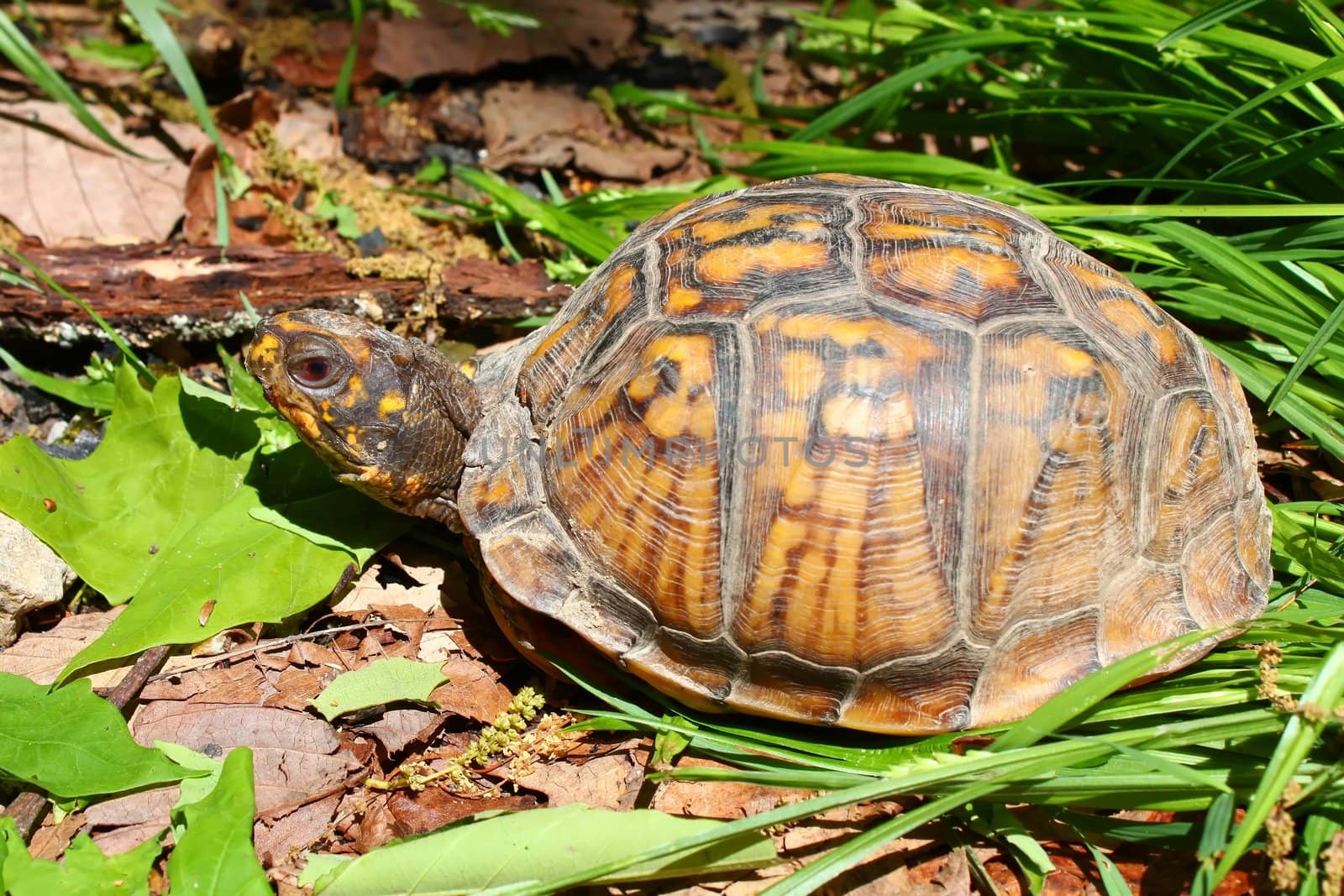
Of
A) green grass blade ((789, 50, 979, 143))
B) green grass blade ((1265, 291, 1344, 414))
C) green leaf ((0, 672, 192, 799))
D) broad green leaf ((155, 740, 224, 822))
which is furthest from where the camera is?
green grass blade ((789, 50, 979, 143))

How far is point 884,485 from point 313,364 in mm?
1464

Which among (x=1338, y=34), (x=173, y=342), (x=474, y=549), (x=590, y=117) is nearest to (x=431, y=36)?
(x=590, y=117)

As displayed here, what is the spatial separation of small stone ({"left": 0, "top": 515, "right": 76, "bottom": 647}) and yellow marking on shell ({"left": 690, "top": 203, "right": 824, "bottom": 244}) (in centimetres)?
192

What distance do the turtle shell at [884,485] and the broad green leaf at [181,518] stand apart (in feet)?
1.88

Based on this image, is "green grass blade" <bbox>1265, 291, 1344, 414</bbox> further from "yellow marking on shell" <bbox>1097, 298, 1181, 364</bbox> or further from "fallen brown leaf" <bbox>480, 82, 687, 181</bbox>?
"fallen brown leaf" <bbox>480, 82, 687, 181</bbox>

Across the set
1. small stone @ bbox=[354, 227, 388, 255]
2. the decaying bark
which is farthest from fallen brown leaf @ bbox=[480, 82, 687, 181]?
the decaying bark

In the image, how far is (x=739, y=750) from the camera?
2.19 m

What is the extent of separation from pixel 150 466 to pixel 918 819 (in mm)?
2262

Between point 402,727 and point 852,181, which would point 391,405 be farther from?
point 852,181

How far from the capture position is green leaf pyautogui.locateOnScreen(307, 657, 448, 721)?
2.32m

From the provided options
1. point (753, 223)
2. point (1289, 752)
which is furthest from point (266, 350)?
point (1289, 752)

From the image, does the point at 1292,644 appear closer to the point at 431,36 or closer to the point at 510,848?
the point at 510,848

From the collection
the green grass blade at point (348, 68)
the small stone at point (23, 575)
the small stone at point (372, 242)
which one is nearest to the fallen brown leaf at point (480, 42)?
the green grass blade at point (348, 68)

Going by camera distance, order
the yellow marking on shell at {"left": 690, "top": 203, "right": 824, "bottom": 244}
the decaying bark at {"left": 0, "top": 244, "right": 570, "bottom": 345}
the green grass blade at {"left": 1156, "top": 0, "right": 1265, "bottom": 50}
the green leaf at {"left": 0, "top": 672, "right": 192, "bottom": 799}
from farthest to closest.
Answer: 1. the decaying bark at {"left": 0, "top": 244, "right": 570, "bottom": 345}
2. the green grass blade at {"left": 1156, "top": 0, "right": 1265, "bottom": 50}
3. the yellow marking on shell at {"left": 690, "top": 203, "right": 824, "bottom": 244}
4. the green leaf at {"left": 0, "top": 672, "right": 192, "bottom": 799}
